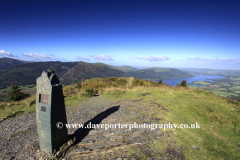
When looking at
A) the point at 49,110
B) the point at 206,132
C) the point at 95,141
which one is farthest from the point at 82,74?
the point at 206,132

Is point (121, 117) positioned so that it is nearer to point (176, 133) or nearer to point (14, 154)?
point (176, 133)

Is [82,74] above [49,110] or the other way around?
the other way around

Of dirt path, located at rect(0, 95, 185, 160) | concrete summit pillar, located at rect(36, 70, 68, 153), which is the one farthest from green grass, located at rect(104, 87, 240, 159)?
concrete summit pillar, located at rect(36, 70, 68, 153)

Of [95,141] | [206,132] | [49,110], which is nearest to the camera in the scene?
[49,110]

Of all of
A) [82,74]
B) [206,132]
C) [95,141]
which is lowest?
[82,74]

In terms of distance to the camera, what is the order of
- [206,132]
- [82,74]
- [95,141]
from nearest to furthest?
[95,141]
[206,132]
[82,74]

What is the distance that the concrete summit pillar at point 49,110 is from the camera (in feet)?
12.0

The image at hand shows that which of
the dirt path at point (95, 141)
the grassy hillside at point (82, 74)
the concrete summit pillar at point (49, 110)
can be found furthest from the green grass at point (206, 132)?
the grassy hillside at point (82, 74)

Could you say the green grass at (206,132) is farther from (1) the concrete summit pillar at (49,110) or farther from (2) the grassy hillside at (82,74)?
(2) the grassy hillside at (82,74)

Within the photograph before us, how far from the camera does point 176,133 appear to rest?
4.68 m

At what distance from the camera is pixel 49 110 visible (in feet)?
12.0

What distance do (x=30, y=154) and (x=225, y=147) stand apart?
724 cm

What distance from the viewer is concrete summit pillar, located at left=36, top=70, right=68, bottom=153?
366 centimetres

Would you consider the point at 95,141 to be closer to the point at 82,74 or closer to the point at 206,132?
the point at 206,132
